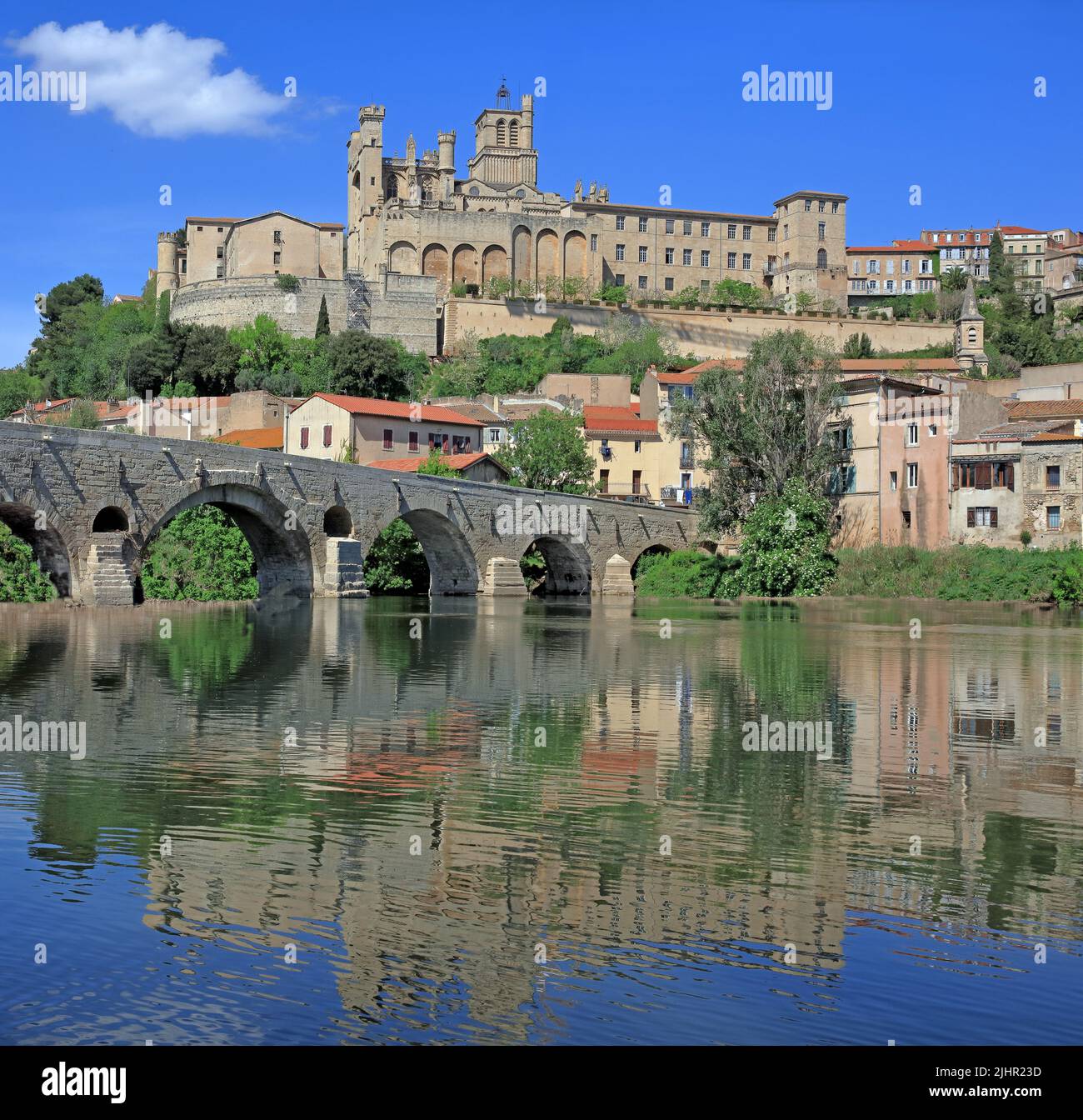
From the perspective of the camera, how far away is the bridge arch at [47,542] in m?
34.0

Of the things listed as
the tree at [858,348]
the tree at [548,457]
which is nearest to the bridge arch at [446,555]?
the tree at [548,457]

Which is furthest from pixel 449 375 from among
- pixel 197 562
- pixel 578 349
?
pixel 197 562

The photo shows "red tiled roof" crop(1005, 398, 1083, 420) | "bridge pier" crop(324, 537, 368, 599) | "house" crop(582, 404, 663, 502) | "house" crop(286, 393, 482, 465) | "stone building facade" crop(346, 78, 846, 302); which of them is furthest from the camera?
"stone building facade" crop(346, 78, 846, 302)

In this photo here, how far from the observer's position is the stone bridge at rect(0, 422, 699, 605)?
114 feet

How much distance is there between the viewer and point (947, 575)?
4797 centimetres

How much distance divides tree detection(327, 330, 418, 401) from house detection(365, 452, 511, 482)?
55.1 feet

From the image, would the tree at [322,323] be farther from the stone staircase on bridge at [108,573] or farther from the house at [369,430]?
the stone staircase on bridge at [108,573]

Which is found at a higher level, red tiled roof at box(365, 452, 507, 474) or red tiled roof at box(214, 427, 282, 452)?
red tiled roof at box(214, 427, 282, 452)

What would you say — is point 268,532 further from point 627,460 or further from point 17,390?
point 17,390

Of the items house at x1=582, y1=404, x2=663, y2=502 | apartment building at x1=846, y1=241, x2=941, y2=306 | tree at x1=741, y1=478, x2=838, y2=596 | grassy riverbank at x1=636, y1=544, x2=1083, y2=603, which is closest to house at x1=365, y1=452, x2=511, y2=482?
house at x1=582, y1=404, x2=663, y2=502

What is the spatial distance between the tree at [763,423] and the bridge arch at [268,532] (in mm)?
15950

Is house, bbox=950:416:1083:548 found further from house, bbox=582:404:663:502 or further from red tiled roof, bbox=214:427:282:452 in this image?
red tiled roof, bbox=214:427:282:452

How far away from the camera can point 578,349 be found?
303 ft

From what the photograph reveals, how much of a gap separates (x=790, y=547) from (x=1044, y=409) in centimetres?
1111
